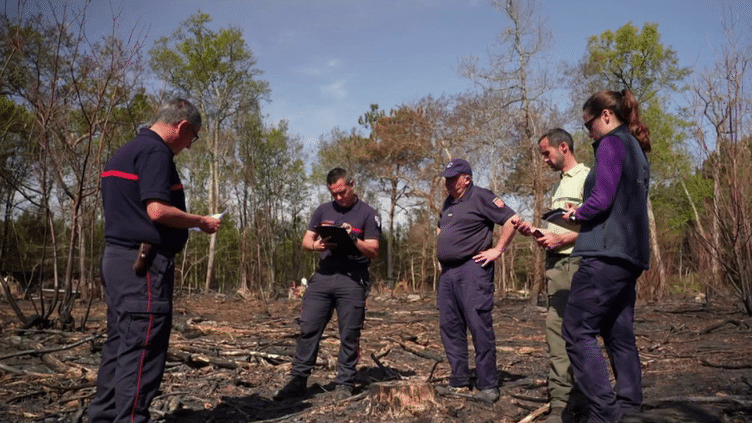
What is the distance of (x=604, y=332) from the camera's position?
326 cm

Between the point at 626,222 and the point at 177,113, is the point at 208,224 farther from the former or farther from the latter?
the point at 626,222

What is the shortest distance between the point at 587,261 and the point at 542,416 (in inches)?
57.0

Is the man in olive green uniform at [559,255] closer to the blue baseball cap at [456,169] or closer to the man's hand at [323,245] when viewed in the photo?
the blue baseball cap at [456,169]

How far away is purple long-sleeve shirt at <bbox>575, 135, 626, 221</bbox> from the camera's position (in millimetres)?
3127

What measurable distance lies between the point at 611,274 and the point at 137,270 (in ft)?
8.29

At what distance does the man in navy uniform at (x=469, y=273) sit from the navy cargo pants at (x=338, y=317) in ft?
2.53

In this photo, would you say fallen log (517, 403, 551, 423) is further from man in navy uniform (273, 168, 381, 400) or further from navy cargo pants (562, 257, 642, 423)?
man in navy uniform (273, 168, 381, 400)

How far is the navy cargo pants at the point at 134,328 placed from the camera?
3.08 metres

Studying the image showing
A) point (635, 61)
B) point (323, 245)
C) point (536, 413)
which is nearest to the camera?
point (536, 413)

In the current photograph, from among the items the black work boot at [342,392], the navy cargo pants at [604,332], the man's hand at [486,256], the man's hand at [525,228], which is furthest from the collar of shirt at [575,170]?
the black work boot at [342,392]

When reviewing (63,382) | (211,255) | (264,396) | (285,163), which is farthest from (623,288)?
(285,163)

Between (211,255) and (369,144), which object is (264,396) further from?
(369,144)

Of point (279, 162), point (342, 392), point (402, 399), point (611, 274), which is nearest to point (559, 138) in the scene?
point (611, 274)

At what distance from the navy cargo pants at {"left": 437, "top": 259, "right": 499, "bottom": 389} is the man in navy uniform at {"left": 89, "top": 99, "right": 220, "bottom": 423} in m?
2.26
